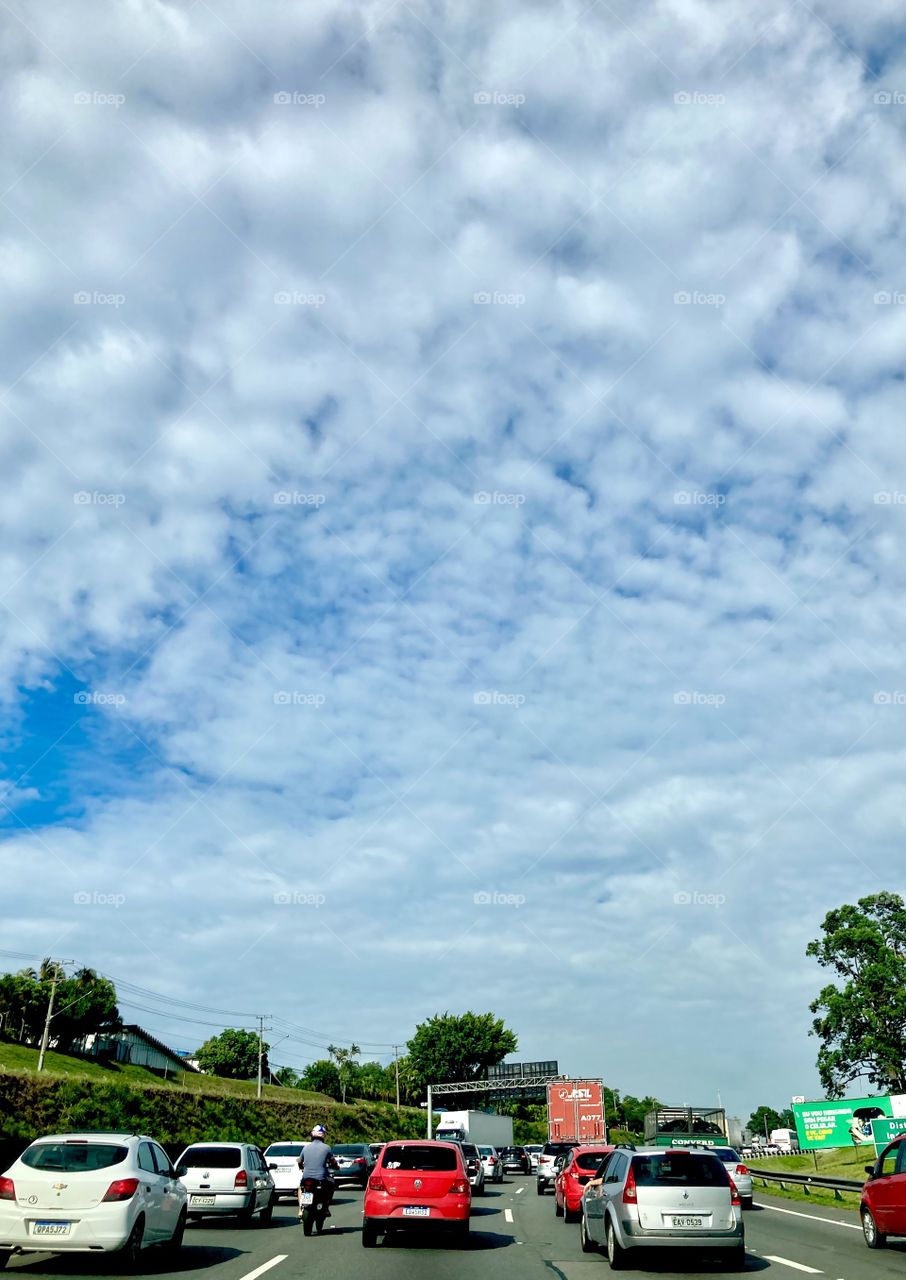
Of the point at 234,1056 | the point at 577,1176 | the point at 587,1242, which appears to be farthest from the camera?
the point at 234,1056

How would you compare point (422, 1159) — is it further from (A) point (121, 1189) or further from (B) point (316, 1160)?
(A) point (121, 1189)

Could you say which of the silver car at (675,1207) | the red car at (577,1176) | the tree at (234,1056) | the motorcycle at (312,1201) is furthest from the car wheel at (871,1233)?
the tree at (234,1056)

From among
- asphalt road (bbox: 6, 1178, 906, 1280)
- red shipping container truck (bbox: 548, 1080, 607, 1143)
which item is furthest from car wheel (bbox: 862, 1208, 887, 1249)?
red shipping container truck (bbox: 548, 1080, 607, 1143)

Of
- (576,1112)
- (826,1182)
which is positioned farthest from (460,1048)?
(826,1182)

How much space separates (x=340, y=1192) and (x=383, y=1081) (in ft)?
373

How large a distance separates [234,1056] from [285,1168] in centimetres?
11369

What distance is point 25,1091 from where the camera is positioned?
40.3 metres

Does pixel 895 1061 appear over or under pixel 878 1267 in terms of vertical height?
over

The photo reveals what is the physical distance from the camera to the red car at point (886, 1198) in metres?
16.9

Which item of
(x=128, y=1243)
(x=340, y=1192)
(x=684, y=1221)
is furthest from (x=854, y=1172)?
(x=128, y=1243)

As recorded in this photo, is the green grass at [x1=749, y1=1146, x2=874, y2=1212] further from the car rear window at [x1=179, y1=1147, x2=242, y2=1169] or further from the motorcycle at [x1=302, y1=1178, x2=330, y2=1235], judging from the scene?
the car rear window at [x1=179, y1=1147, x2=242, y2=1169]

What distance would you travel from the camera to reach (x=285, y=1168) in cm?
2934

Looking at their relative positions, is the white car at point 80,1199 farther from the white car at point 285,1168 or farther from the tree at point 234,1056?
the tree at point 234,1056

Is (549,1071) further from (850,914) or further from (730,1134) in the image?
(730,1134)
